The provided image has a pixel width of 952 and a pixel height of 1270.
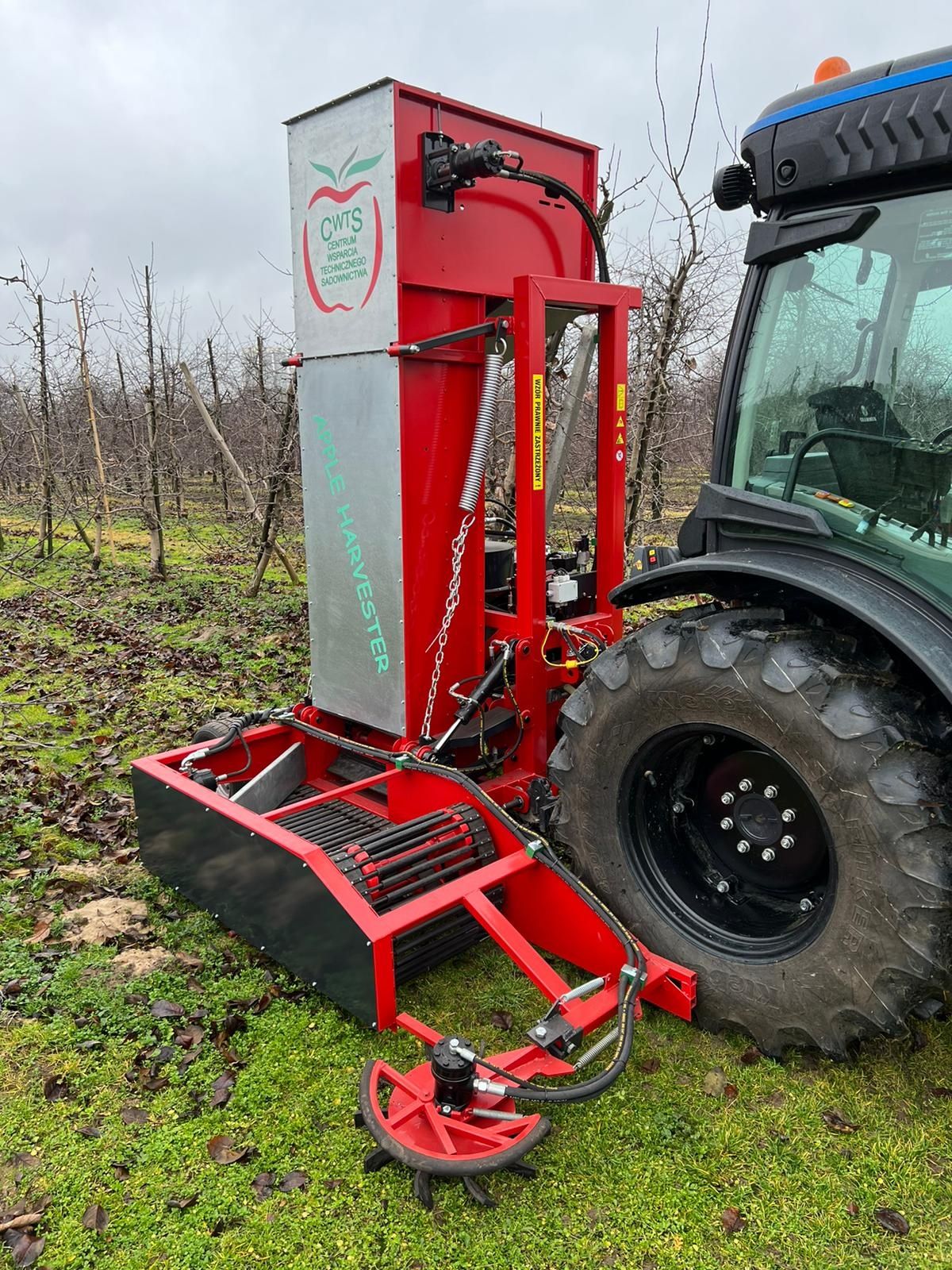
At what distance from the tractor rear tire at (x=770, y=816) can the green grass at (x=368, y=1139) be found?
0.27 meters

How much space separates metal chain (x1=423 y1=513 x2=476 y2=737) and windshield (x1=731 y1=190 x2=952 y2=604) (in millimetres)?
1270

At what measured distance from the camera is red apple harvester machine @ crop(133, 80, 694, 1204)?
3049 mm

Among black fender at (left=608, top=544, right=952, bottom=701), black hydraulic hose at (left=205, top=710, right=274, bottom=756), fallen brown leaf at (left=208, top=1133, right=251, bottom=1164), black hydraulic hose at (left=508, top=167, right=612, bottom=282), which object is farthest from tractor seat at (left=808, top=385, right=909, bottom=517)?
black hydraulic hose at (left=205, top=710, right=274, bottom=756)

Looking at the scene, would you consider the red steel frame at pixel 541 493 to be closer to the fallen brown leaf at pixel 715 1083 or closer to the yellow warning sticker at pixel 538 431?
the yellow warning sticker at pixel 538 431

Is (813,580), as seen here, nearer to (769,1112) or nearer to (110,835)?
(769,1112)

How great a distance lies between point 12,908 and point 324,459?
230 cm

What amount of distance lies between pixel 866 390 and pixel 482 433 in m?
1.53

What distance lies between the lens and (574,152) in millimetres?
4109

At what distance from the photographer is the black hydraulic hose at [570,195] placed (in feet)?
11.7

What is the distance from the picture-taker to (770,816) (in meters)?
2.81

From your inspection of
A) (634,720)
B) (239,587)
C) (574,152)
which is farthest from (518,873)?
(239,587)

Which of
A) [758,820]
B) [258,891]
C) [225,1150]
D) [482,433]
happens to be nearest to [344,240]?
[482,433]

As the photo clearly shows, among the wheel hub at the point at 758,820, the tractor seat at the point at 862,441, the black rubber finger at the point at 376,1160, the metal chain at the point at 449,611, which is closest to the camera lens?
the black rubber finger at the point at 376,1160

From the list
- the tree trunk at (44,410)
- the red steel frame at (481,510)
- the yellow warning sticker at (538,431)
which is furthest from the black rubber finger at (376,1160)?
the tree trunk at (44,410)
